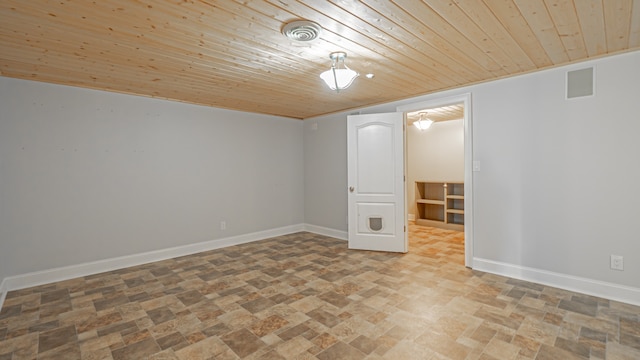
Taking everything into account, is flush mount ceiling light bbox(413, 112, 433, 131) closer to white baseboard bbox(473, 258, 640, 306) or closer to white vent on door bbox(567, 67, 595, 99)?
white vent on door bbox(567, 67, 595, 99)

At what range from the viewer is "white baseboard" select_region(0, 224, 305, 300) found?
10.6 ft

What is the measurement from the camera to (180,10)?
6.34ft

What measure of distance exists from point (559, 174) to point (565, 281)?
1.11 metres

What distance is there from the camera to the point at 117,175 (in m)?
3.88

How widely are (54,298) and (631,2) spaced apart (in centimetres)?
536

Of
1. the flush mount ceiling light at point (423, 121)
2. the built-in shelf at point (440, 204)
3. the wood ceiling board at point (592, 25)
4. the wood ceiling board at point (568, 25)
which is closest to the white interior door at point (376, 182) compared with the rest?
the flush mount ceiling light at point (423, 121)

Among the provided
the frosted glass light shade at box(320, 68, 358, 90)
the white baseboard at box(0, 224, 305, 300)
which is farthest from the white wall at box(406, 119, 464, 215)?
the frosted glass light shade at box(320, 68, 358, 90)

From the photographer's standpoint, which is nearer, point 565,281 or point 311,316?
point 311,316

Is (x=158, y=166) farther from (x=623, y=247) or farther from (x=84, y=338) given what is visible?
(x=623, y=247)

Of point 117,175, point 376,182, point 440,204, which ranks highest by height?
point 117,175

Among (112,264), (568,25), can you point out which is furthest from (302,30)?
A: (112,264)

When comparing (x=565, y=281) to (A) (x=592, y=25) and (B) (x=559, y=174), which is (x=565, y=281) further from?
(A) (x=592, y=25)

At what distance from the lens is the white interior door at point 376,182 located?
4406 millimetres

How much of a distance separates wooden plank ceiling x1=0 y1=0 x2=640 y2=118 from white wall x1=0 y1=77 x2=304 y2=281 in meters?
0.39
